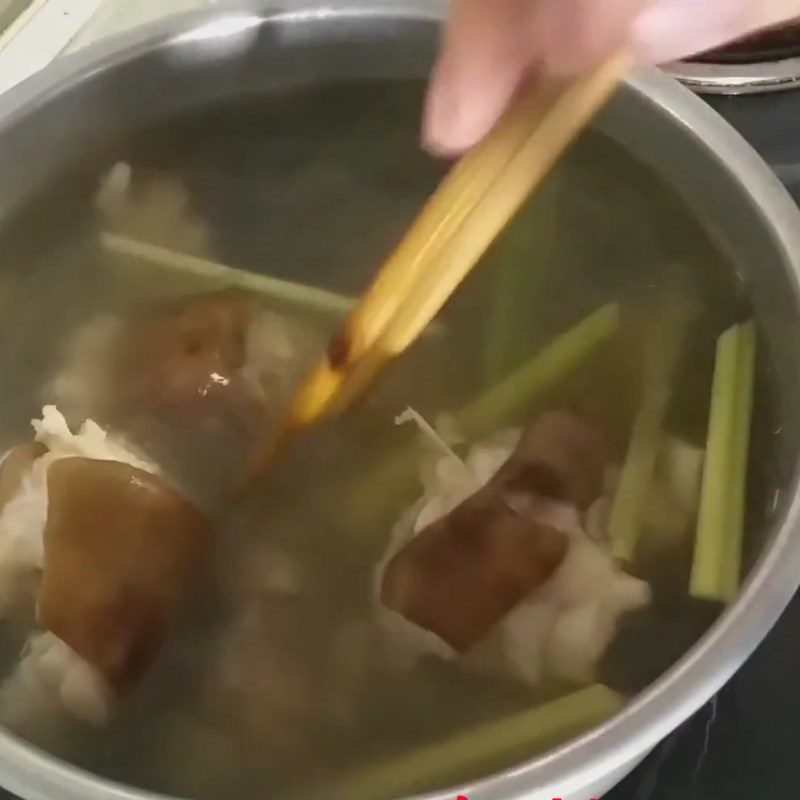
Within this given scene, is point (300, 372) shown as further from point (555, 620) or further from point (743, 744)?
point (743, 744)

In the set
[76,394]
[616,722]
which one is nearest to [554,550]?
[616,722]

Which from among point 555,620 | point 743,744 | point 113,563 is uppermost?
point 113,563

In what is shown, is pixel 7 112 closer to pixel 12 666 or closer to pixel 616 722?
pixel 12 666

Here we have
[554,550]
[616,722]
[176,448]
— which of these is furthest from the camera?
[176,448]

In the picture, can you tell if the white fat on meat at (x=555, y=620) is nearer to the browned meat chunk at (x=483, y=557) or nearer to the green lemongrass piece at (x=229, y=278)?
the browned meat chunk at (x=483, y=557)

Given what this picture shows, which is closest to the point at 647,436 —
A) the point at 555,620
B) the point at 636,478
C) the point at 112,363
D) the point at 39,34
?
the point at 636,478

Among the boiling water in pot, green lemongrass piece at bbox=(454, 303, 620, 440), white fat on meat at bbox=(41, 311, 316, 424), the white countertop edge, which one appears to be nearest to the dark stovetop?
the boiling water in pot
